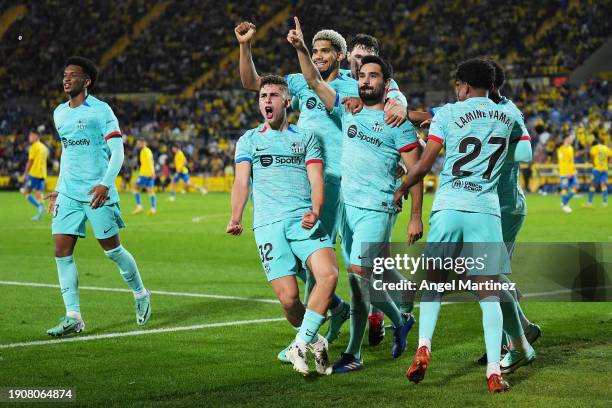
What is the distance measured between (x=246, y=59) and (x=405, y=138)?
1.73 metres

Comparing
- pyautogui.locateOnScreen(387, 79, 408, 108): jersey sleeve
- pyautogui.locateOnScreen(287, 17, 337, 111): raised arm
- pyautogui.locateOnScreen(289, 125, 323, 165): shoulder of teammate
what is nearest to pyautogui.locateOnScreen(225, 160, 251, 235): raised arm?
pyautogui.locateOnScreen(289, 125, 323, 165): shoulder of teammate

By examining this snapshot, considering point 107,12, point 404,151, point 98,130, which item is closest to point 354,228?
point 404,151

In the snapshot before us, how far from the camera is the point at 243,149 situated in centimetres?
755

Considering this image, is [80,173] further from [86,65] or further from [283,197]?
[283,197]

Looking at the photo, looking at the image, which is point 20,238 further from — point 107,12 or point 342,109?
point 107,12

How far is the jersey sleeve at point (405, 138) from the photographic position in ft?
25.3

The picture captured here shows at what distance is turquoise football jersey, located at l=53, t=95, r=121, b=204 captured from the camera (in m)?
9.50

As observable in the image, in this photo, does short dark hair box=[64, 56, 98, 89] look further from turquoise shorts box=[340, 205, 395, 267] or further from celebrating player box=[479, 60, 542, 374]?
celebrating player box=[479, 60, 542, 374]

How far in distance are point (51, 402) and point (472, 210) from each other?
120 inches

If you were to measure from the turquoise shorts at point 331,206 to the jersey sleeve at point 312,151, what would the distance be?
911 mm

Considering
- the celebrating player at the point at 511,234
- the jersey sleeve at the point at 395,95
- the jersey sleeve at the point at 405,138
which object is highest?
the jersey sleeve at the point at 395,95

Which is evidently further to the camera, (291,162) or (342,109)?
(342,109)

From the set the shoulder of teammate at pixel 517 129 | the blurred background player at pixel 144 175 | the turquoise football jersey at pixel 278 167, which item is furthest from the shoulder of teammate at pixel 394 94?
the blurred background player at pixel 144 175

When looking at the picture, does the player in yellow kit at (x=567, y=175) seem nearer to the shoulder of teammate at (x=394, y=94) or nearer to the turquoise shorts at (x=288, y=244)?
the shoulder of teammate at (x=394, y=94)
